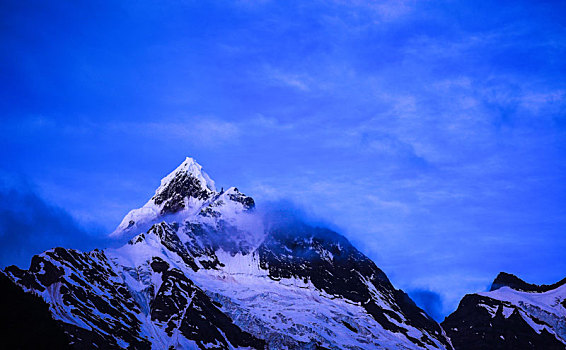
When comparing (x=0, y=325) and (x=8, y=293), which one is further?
(x=8, y=293)

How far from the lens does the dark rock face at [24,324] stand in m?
59.6

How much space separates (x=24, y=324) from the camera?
203 ft

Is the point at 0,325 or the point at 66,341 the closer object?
the point at 0,325

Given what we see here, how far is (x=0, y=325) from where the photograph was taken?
59469 millimetres

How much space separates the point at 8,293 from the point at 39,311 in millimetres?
3192

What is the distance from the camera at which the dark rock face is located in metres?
59.6

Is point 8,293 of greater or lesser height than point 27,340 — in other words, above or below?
above

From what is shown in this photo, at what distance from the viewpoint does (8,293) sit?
64000 mm

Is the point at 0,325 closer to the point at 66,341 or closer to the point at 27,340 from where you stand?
the point at 27,340

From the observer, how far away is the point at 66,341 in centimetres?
6506

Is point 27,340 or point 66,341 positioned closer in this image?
point 27,340

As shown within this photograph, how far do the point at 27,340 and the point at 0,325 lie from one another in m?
2.55

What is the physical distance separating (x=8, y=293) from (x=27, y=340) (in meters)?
5.89

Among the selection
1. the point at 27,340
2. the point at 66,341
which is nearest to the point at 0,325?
the point at 27,340
